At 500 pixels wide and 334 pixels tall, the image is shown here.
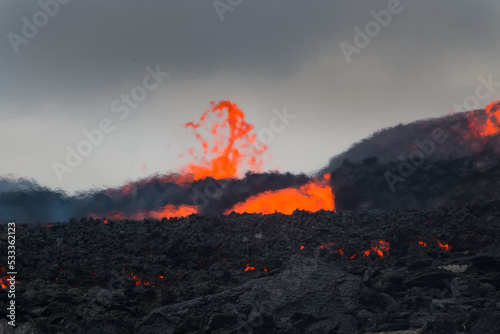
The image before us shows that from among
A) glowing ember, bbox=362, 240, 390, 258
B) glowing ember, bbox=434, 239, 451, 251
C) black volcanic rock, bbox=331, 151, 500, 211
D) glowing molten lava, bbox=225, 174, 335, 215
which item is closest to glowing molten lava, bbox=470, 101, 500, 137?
black volcanic rock, bbox=331, 151, 500, 211

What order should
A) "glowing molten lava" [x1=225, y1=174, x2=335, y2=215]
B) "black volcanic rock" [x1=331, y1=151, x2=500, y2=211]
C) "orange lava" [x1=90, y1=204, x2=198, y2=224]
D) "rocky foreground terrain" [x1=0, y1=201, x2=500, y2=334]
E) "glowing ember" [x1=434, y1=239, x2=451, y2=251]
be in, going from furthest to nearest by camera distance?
"orange lava" [x1=90, y1=204, x2=198, y2=224], "glowing molten lava" [x1=225, y1=174, x2=335, y2=215], "black volcanic rock" [x1=331, y1=151, x2=500, y2=211], "glowing ember" [x1=434, y1=239, x2=451, y2=251], "rocky foreground terrain" [x1=0, y1=201, x2=500, y2=334]

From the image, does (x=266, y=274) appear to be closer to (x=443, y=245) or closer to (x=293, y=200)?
(x=443, y=245)

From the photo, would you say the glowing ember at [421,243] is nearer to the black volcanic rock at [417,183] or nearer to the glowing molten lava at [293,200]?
the black volcanic rock at [417,183]

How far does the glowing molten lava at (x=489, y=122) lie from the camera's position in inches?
1589

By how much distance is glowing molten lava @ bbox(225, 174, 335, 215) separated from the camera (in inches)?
1569

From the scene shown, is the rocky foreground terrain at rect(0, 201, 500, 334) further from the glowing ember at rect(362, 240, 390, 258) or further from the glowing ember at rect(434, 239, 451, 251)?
the glowing ember at rect(434, 239, 451, 251)

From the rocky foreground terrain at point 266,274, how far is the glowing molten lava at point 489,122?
1559 cm

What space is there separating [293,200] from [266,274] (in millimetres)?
21279

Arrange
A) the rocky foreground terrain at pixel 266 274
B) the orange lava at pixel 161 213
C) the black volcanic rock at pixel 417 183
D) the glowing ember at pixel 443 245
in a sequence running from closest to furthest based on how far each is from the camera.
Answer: the rocky foreground terrain at pixel 266 274, the glowing ember at pixel 443 245, the black volcanic rock at pixel 417 183, the orange lava at pixel 161 213

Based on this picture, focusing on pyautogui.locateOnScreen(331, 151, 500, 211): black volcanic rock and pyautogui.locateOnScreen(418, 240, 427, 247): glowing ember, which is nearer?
pyautogui.locateOnScreen(418, 240, 427, 247): glowing ember

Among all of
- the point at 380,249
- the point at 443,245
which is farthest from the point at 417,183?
the point at 380,249

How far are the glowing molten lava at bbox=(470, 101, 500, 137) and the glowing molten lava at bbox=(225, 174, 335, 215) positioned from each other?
1224 cm

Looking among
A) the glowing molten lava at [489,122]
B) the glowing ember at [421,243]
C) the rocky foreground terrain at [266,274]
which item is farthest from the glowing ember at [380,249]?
the glowing molten lava at [489,122]

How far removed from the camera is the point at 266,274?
19.1 metres
